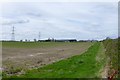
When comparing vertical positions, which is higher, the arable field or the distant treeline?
the distant treeline

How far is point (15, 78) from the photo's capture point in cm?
1842

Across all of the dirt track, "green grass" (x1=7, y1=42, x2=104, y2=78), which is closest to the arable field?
the dirt track

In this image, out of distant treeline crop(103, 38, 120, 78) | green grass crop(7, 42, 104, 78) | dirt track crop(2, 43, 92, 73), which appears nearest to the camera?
distant treeline crop(103, 38, 120, 78)

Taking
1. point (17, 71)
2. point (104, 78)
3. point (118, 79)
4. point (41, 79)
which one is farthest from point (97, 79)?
point (17, 71)

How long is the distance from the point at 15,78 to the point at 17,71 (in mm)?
4712

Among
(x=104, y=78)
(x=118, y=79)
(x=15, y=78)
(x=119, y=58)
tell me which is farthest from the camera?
(x=119, y=58)

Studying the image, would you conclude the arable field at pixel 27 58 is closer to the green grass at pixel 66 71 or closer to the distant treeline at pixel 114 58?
the green grass at pixel 66 71

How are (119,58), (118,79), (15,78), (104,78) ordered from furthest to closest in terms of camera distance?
(119,58) < (15,78) < (104,78) < (118,79)

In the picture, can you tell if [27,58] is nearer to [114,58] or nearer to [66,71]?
[66,71]

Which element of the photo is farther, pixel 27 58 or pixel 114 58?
pixel 27 58

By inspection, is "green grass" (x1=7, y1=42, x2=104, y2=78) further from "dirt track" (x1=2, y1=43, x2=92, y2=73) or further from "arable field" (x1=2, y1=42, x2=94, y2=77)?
"dirt track" (x1=2, y1=43, x2=92, y2=73)

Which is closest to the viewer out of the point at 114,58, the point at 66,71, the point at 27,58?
the point at 66,71

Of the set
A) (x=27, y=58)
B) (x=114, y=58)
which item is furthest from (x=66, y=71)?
(x=27, y=58)

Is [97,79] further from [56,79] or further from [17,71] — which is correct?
[17,71]
